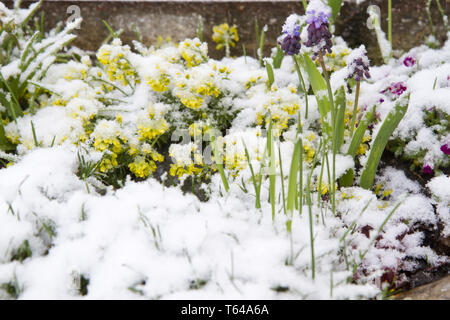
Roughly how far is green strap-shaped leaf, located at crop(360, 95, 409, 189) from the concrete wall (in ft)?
3.53

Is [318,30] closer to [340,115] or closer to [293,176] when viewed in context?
[340,115]

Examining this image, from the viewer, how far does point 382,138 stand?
134 centimetres

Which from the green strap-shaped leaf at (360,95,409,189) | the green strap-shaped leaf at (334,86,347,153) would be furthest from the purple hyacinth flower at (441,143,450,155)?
Answer: the green strap-shaped leaf at (334,86,347,153)

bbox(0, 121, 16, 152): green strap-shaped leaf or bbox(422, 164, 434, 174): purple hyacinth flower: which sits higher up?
bbox(0, 121, 16, 152): green strap-shaped leaf

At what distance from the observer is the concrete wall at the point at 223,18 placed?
2131 mm

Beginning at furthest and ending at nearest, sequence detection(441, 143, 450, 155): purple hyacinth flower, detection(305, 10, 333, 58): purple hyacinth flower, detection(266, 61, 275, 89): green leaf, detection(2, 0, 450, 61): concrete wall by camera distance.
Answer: detection(2, 0, 450, 61): concrete wall, detection(266, 61, 275, 89): green leaf, detection(441, 143, 450, 155): purple hyacinth flower, detection(305, 10, 333, 58): purple hyacinth flower

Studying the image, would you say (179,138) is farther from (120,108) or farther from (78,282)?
(78,282)

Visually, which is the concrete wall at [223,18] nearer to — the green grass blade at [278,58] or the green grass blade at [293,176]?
the green grass blade at [278,58]

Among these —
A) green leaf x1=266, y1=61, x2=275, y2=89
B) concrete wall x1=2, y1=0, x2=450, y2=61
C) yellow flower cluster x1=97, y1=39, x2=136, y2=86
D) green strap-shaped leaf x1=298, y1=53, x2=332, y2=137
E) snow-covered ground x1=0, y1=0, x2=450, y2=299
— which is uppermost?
concrete wall x1=2, y1=0, x2=450, y2=61

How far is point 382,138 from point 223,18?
131 cm

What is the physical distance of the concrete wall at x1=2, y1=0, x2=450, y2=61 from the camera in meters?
2.13

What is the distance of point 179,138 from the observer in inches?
68.0

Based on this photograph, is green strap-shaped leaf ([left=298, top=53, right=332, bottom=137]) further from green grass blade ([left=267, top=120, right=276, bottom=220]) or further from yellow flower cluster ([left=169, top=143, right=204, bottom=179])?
yellow flower cluster ([left=169, top=143, right=204, bottom=179])

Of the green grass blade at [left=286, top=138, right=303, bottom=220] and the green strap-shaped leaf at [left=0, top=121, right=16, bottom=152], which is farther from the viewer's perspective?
the green strap-shaped leaf at [left=0, top=121, right=16, bottom=152]
